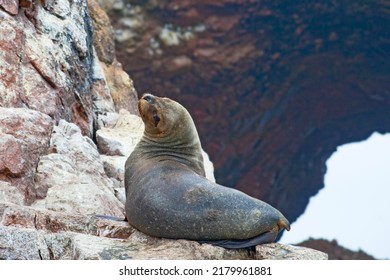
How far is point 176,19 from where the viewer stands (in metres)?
20.6

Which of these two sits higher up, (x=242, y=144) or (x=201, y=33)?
(x=201, y=33)

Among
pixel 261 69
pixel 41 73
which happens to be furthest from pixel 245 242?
pixel 261 69

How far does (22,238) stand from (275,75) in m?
16.9

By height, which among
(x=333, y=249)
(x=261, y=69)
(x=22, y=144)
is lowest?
(x=333, y=249)

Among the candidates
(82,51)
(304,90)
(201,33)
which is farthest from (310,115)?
(82,51)

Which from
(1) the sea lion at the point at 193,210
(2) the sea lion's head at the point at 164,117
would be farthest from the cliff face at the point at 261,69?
(1) the sea lion at the point at 193,210

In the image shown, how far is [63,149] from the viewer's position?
8477mm

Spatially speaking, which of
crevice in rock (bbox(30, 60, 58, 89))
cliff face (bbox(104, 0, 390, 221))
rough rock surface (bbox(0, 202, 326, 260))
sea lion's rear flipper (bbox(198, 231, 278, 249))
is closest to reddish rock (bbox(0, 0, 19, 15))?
crevice in rock (bbox(30, 60, 58, 89))

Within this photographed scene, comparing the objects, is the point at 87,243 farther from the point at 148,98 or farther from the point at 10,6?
the point at 10,6

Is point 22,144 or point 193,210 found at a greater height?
point 22,144

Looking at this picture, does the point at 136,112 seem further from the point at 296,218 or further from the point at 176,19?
the point at 296,218

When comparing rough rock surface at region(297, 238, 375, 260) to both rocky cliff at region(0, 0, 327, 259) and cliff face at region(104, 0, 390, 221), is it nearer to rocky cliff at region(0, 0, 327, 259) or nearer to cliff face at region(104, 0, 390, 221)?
cliff face at region(104, 0, 390, 221)

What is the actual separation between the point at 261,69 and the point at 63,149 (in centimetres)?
1384

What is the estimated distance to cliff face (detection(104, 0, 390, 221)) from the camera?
814 inches
